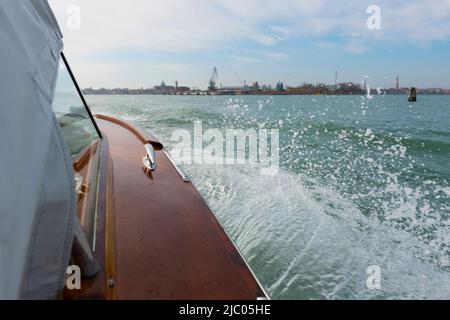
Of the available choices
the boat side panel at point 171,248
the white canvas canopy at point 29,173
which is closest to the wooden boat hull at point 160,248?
the boat side panel at point 171,248

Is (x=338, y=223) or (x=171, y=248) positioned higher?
(x=171, y=248)

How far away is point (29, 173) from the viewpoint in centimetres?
69

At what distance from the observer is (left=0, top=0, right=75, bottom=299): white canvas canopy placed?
2.08 ft

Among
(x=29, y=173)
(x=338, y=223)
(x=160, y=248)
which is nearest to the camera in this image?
(x=29, y=173)

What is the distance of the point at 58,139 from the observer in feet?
2.75

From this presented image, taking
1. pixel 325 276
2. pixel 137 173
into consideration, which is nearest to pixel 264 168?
pixel 325 276

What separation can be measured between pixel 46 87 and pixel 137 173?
142 cm

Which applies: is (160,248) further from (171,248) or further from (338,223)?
(338,223)

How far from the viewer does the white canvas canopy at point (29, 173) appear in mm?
635

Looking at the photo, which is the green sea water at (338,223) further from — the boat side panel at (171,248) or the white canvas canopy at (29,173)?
the white canvas canopy at (29,173)

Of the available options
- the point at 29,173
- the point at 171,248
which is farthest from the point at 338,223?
the point at 29,173

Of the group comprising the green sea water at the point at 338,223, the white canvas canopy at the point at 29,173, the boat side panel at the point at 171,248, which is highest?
the white canvas canopy at the point at 29,173

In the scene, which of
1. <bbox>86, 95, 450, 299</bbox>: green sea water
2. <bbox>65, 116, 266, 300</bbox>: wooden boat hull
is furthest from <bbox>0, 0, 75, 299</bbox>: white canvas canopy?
<bbox>86, 95, 450, 299</bbox>: green sea water
